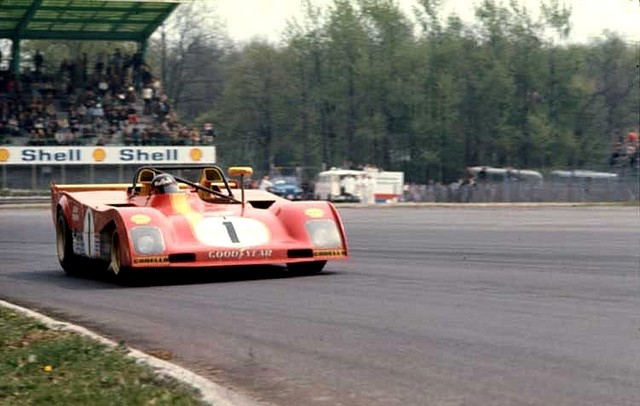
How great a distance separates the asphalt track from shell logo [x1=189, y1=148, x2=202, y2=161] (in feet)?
118

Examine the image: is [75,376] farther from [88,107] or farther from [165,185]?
[88,107]

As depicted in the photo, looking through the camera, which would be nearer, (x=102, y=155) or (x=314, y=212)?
(x=314, y=212)

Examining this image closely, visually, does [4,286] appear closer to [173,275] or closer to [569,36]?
[173,275]

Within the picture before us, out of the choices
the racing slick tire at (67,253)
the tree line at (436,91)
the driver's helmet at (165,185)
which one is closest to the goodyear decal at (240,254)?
the driver's helmet at (165,185)

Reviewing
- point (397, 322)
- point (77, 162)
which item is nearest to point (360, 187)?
point (77, 162)

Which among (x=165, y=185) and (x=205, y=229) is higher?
(x=165, y=185)

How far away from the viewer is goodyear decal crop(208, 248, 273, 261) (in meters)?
13.6


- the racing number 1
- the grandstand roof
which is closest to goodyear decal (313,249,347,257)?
the racing number 1

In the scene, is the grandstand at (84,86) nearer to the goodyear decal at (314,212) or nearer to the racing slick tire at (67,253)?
the racing slick tire at (67,253)

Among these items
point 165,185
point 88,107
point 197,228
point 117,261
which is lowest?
point 117,261

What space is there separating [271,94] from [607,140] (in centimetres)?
1922

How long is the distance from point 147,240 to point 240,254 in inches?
39.0

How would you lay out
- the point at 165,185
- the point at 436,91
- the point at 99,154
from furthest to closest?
1. the point at 436,91
2. the point at 99,154
3. the point at 165,185

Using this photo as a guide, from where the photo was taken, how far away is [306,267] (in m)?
14.6
